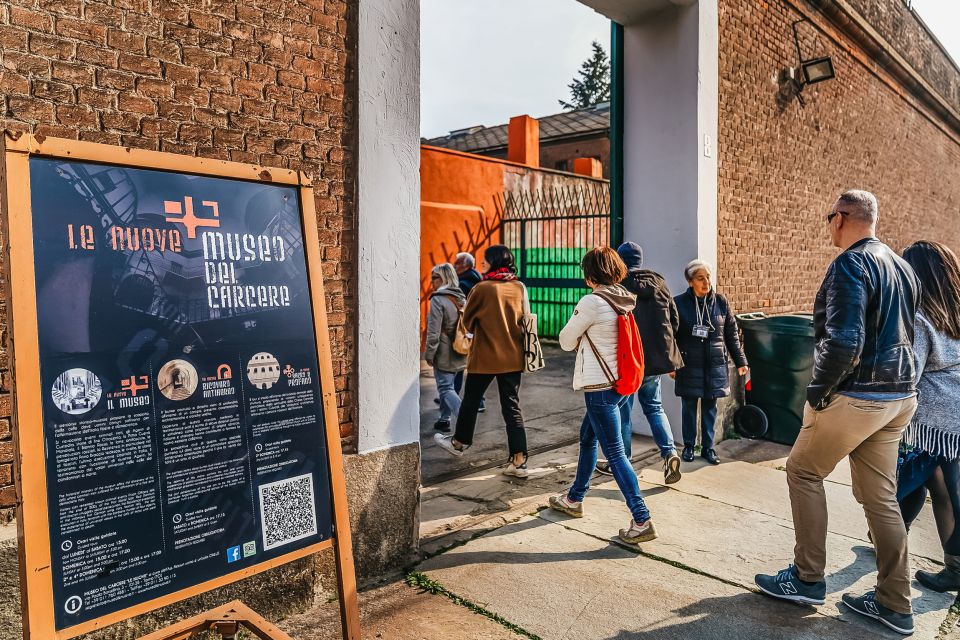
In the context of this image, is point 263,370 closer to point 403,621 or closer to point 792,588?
point 403,621

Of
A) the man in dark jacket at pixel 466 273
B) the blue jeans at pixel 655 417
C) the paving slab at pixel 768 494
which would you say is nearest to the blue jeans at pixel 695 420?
the paving slab at pixel 768 494

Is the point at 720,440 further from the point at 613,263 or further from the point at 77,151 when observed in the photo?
the point at 77,151

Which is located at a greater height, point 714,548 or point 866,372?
point 866,372

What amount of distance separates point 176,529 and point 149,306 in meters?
0.68

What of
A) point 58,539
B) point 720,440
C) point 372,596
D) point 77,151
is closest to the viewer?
point 58,539

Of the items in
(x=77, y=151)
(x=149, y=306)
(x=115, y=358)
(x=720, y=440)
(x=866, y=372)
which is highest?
(x=77, y=151)

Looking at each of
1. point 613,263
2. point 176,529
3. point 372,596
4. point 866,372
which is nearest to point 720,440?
point 613,263

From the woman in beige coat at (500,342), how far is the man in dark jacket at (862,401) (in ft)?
7.38

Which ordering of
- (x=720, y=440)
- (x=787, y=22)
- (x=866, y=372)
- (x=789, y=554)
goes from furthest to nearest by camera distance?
(x=787, y=22), (x=720, y=440), (x=789, y=554), (x=866, y=372)

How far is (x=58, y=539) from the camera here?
1.72 m

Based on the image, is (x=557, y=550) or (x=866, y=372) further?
(x=557, y=550)

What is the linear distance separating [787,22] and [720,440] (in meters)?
4.73

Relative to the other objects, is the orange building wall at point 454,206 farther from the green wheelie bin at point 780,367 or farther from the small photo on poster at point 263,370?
the small photo on poster at point 263,370

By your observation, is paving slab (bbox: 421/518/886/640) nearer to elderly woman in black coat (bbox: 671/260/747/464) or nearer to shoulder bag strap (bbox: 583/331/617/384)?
shoulder bag strap (bbox: 583/331/617/384)
